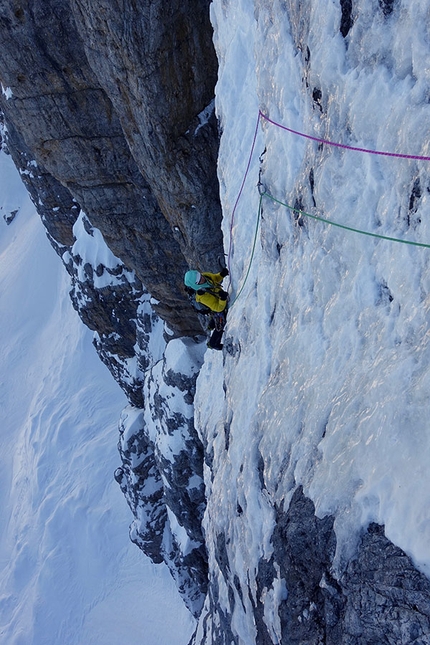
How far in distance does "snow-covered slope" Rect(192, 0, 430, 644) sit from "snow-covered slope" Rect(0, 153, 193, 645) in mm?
15029

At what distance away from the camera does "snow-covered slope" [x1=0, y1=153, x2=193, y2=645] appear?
19375 millimetres

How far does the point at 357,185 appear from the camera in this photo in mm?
3889

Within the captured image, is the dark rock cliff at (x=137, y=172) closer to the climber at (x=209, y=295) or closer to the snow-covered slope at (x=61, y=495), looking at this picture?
the climber at (x=209, y=295)

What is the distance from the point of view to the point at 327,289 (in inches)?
169

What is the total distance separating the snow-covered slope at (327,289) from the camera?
3.19m

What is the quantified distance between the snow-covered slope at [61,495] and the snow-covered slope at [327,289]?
1503cm

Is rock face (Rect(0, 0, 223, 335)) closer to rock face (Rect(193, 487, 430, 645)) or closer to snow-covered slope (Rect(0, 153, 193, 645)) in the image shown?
rock face (Rect(193, 487, 430, 645))

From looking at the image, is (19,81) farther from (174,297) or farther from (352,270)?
(352,270)

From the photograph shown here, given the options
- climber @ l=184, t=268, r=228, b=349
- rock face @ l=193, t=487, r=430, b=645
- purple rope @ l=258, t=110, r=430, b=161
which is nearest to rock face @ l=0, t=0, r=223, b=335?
climber @ l=184, t=268, r=228, b=349

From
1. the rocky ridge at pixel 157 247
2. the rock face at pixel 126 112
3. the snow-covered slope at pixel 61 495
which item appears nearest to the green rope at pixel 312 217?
the rocky ridge at pixel 157 247

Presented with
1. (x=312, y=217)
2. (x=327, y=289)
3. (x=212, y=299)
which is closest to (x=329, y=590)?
(x=327, y=289)

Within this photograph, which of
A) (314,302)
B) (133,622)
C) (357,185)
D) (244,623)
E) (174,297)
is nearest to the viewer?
(357,185)

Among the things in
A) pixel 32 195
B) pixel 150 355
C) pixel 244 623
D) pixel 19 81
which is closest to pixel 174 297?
pixel 150 355

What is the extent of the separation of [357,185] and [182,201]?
5.81 meters
